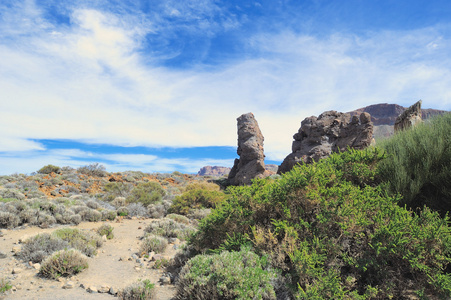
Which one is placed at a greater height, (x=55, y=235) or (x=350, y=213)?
(x=350, y=213)

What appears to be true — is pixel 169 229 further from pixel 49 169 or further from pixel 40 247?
pixel 49 169

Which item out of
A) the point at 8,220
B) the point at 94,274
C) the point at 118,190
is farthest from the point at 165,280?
the point at 118,190

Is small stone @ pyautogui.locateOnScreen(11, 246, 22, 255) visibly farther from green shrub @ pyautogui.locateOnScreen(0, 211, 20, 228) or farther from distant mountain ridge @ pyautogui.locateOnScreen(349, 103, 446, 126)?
distant mountain ridge @ pyautogui.locateOnScreen(349, 103, 446, 126)

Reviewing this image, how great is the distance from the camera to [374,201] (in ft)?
13.7

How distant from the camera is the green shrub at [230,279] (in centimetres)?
349

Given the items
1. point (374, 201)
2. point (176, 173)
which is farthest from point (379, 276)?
point (176, 173)

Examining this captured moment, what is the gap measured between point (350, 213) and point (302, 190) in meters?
0.87

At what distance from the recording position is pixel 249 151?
87.8ft

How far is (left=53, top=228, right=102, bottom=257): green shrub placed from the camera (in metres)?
6.72

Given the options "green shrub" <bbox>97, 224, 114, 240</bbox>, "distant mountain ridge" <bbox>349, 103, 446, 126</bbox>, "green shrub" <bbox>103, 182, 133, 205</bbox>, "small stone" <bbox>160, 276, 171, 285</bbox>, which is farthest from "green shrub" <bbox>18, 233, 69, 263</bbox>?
"distant mountain ridge" <bbox>349, 103, 446, 126</bbox>

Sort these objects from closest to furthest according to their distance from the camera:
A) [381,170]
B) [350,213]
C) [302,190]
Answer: [350,213] < [302,190] < [381,170]

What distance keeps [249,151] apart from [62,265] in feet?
73.1

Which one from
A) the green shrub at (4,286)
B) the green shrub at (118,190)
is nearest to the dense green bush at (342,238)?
the green shrub at (4,286)

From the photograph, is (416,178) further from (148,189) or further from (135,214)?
(148,189)
